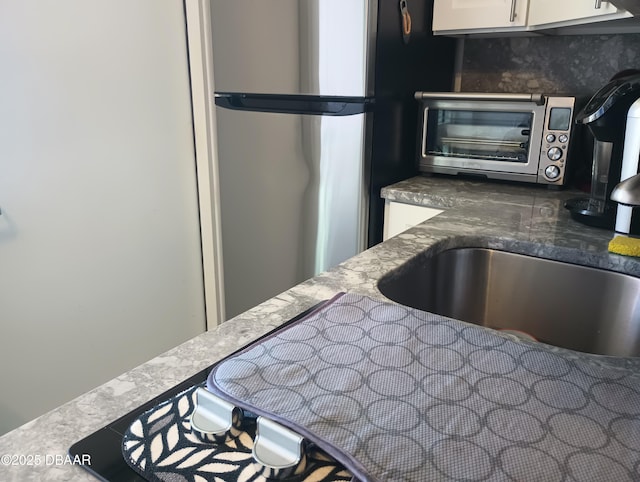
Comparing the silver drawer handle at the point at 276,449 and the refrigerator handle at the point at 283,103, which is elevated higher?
the refrigerator handle at the point at 283,103

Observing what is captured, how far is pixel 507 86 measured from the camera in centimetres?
207

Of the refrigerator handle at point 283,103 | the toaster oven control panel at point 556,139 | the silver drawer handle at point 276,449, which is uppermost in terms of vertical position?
the refrigerator handle at point 283,103

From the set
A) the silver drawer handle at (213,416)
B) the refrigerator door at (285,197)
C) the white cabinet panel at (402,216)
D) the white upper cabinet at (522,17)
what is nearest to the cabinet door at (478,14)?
the white upper cabinet at (522,17)

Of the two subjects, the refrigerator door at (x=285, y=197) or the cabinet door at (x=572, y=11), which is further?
the refrigerator door at (x=285, y=197)

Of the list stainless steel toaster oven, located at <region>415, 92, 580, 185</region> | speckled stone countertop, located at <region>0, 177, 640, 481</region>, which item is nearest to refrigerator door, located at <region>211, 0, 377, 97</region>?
stainless steel toaster oven, located at <region>415, 92, 580, 185</region>

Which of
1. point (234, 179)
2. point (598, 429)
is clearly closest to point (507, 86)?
point (234, 179)

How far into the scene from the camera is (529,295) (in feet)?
3.64

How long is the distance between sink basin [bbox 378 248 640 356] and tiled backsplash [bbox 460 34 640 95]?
45.1 inches

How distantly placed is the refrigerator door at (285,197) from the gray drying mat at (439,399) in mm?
1172

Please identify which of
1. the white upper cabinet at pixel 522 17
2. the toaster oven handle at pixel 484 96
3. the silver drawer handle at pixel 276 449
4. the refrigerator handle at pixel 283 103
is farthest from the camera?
the refrigerator handle at pixel 283 103

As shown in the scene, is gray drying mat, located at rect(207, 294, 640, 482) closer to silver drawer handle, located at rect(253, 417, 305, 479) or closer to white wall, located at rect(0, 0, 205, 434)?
silver drawer handle, located at rect(253, 417, 305, 479)

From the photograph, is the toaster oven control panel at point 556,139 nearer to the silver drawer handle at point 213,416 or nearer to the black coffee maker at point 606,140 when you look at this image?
the black coffee maker at point 606,140

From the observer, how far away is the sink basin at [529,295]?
988mm

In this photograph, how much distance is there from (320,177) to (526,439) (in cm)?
146
